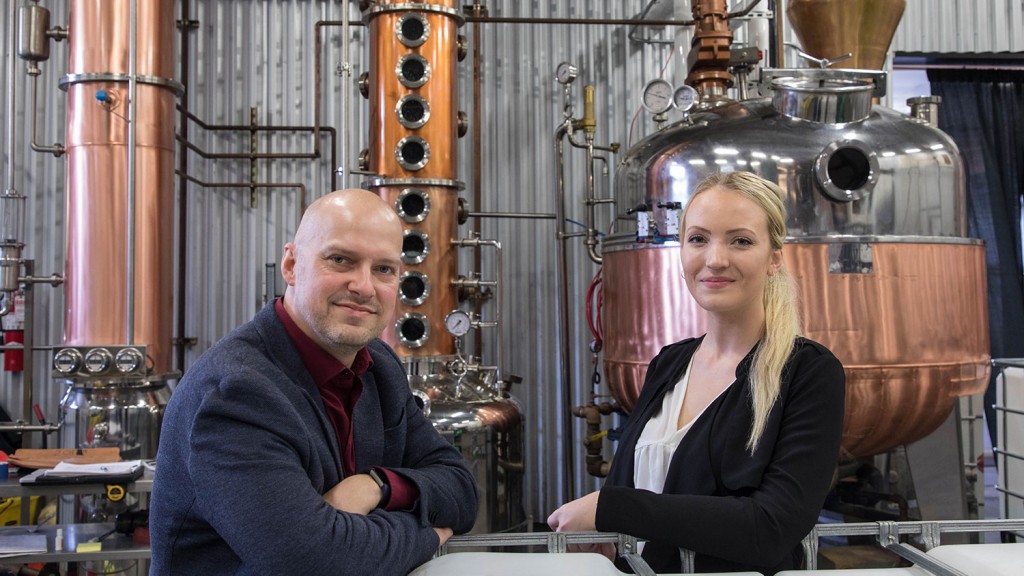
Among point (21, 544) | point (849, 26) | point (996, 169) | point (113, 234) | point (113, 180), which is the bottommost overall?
point (21, 544)

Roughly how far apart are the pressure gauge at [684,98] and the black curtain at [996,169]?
8.95ft

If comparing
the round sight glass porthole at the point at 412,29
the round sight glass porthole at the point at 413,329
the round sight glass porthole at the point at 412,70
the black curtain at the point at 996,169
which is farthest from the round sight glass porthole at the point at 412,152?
the black curtain at the point at 996,169

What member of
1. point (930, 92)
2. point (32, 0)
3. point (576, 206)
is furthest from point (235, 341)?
point (930, 92)

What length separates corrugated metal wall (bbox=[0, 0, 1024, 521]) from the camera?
190 inches

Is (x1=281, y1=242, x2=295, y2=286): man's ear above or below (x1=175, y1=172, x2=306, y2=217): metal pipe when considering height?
below

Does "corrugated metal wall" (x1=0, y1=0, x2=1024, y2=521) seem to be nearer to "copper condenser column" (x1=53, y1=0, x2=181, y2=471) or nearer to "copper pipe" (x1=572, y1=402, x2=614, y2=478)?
"copper pipe" (x1=572, y1=402, x2=614, y2=478)

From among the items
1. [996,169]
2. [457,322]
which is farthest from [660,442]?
[996,169]

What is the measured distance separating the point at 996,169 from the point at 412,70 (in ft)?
12.7

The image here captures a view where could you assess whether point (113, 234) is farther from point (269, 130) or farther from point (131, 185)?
point (269, 130)

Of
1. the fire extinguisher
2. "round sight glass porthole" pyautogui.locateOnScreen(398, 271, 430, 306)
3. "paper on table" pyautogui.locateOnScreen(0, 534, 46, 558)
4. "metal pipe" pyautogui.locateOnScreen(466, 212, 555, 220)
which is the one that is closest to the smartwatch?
"paper on table" pyautogui.locateOnScreen(0, 534, 46, 558)

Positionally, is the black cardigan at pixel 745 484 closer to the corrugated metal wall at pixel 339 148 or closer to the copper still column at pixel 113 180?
the copper still column at pixel 113 180

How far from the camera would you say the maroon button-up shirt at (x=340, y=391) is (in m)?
1.45

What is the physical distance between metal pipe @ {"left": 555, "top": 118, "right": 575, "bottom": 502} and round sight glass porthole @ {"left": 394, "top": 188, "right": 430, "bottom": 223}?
3.14 ft

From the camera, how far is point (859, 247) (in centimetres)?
314
